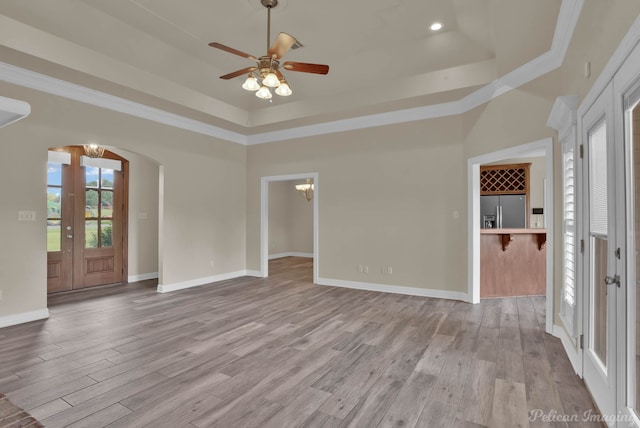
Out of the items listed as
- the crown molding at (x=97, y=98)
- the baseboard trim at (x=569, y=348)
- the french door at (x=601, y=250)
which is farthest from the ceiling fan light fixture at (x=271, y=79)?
the baseboard trim at (x=569, y=348)

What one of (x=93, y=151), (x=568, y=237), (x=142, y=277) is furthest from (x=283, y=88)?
(x=142, y=277)

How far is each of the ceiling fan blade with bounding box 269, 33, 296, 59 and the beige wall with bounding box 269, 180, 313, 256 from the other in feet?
24.3

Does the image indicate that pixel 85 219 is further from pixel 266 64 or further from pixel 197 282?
pixel 266 64

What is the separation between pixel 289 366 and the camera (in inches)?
116

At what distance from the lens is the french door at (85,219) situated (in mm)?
5652

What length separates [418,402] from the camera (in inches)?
93.4

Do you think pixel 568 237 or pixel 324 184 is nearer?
pixel 568 237

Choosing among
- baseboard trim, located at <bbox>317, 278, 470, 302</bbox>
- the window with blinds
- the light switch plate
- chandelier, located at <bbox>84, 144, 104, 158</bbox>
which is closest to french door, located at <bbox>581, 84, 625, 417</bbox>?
the window with blinds

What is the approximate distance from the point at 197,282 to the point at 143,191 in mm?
2332

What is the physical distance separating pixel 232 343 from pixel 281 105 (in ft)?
14.7

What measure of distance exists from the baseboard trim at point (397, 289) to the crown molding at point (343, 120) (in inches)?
116

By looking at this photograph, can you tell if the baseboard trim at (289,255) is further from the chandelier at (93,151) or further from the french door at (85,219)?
the chandelier at (93,151)

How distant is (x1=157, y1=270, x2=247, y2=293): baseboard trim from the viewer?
5.79m

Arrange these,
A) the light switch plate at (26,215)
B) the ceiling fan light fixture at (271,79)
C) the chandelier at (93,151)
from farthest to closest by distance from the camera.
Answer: the chandelier at (93,151) < the light switch plate at (26,215) < the ceiling fan light fixture at (271,79)
